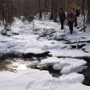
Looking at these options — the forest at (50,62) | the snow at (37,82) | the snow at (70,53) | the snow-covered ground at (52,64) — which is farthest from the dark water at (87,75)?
the snow at (70,53)

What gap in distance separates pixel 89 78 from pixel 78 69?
101cm

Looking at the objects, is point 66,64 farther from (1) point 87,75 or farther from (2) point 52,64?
(1) point 87,75

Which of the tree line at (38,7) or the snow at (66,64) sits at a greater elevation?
the tree line at (38,7)

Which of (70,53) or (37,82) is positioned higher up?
(37,82)

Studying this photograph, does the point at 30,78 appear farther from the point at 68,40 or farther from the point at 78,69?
the point at 68,40

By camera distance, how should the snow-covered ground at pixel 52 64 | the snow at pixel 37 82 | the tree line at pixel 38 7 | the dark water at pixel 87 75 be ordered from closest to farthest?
the snow at pixel 37 82 < the snow-covered ground at pixel 52 64 < the dark water at pixel 87 75 < the tree line at pixel 38 7

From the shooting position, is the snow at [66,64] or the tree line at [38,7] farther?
the tree line at [38,7]

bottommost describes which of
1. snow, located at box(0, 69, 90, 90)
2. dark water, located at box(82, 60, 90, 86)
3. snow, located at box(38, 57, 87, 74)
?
dark water, located at box(82, 60, 90, 86)

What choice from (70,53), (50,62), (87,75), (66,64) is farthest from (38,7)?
(87,75)

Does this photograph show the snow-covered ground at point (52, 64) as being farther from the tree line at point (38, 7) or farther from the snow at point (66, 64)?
the tree line at point (38, 7)

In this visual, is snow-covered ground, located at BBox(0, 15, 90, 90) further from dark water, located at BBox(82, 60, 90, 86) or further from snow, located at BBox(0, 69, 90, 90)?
dark water, located at BBox(82, 60, 90, 86)

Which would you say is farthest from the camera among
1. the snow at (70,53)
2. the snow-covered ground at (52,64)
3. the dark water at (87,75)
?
the snow at (70,53)

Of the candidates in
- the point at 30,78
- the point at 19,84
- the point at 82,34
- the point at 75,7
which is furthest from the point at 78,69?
the point at 75,7

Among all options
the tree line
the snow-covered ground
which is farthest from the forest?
the tree line
